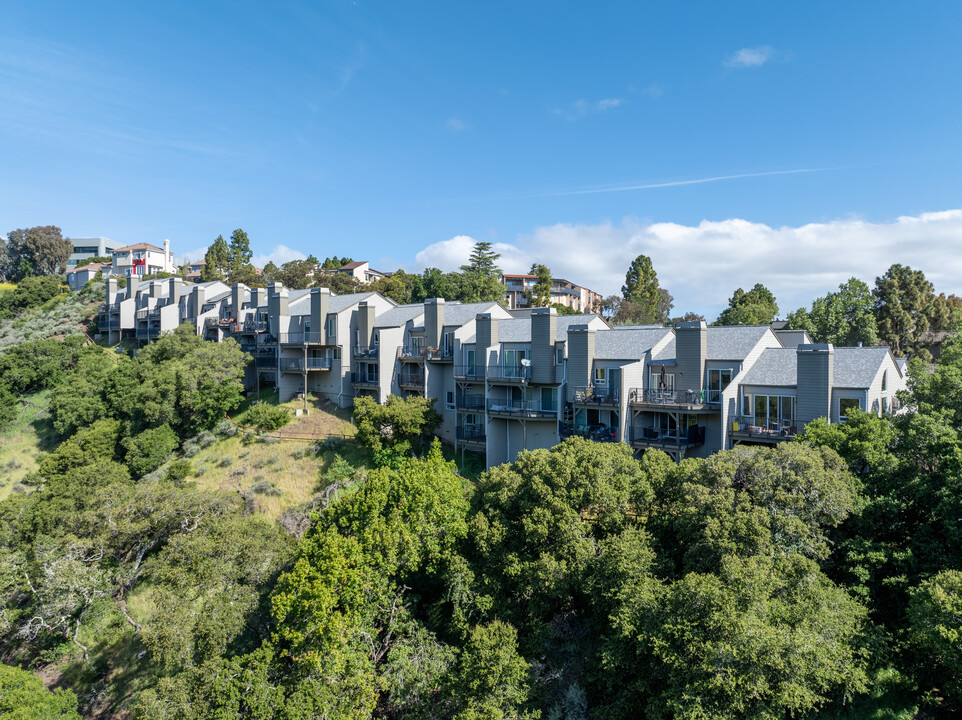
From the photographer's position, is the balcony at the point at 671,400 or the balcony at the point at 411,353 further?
the balcony at the point at 411,353

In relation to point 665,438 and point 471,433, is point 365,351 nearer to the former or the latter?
point 471,433

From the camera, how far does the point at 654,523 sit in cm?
2512

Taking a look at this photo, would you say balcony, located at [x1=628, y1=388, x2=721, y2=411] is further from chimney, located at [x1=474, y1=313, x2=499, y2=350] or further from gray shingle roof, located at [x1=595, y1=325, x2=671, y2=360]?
chimney, located at [x1=474, y1=313, x2=499, y2=350]

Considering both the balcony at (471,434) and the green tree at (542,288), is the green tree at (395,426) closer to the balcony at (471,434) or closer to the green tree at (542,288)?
the balcony at (471,434)

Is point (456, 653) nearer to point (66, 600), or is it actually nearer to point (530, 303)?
point (66, 600)

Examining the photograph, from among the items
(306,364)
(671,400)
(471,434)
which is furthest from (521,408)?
(306,364)

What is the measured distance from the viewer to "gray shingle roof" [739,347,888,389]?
3073 centimetres

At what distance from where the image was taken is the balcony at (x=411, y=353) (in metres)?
46.7

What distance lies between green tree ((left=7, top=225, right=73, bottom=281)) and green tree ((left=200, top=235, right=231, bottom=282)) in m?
46.0

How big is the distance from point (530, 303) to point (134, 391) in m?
47.8

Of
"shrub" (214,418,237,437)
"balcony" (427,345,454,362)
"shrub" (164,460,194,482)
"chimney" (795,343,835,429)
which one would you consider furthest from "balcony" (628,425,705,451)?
"shrub" (214,418,237,437)

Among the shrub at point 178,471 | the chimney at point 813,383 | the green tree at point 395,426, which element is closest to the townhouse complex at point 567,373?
the chimney at point 813,383

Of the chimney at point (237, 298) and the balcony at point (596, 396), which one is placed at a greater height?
the chimney at point (237, 298)

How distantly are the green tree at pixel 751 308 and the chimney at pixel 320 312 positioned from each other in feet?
146
